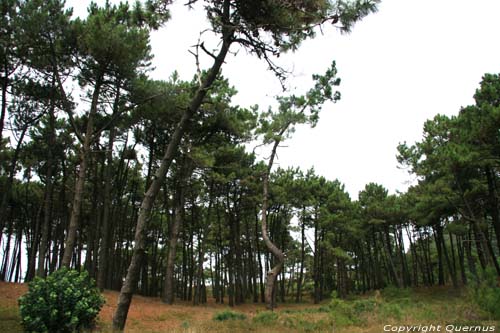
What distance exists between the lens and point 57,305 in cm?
728

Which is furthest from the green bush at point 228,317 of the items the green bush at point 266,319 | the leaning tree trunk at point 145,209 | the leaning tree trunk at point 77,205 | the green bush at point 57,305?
the leaning tree trunk at point 145,209

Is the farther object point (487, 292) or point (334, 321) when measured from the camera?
point (334, 321)

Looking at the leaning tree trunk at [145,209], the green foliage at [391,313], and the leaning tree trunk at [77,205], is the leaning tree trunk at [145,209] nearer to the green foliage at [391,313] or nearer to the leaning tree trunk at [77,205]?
the leaning tree trunk at [77,205]

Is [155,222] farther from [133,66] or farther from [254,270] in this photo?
[133,66]

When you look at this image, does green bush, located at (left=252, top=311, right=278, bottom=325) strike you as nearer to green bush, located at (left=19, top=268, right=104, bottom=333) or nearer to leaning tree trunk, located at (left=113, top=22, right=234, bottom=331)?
green bush, located at (left=19, top=268, right=104, bottom=333)

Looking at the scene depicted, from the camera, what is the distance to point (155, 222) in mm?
29922

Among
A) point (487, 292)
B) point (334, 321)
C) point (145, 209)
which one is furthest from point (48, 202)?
point (487, 292)

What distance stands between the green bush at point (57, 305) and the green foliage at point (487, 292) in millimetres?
8751

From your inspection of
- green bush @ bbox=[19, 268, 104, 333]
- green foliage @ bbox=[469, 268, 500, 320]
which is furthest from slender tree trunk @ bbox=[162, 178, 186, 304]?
green foliage @ bbox=[469, 268, 500, 320]

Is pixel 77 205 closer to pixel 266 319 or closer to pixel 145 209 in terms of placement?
pixel 145 209

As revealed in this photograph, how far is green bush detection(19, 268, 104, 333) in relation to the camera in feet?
23.2

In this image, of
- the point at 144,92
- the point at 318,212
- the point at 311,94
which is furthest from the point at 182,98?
the point at 318,212

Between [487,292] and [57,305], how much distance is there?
9427 millimetres

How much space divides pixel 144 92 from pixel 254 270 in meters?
21.4
